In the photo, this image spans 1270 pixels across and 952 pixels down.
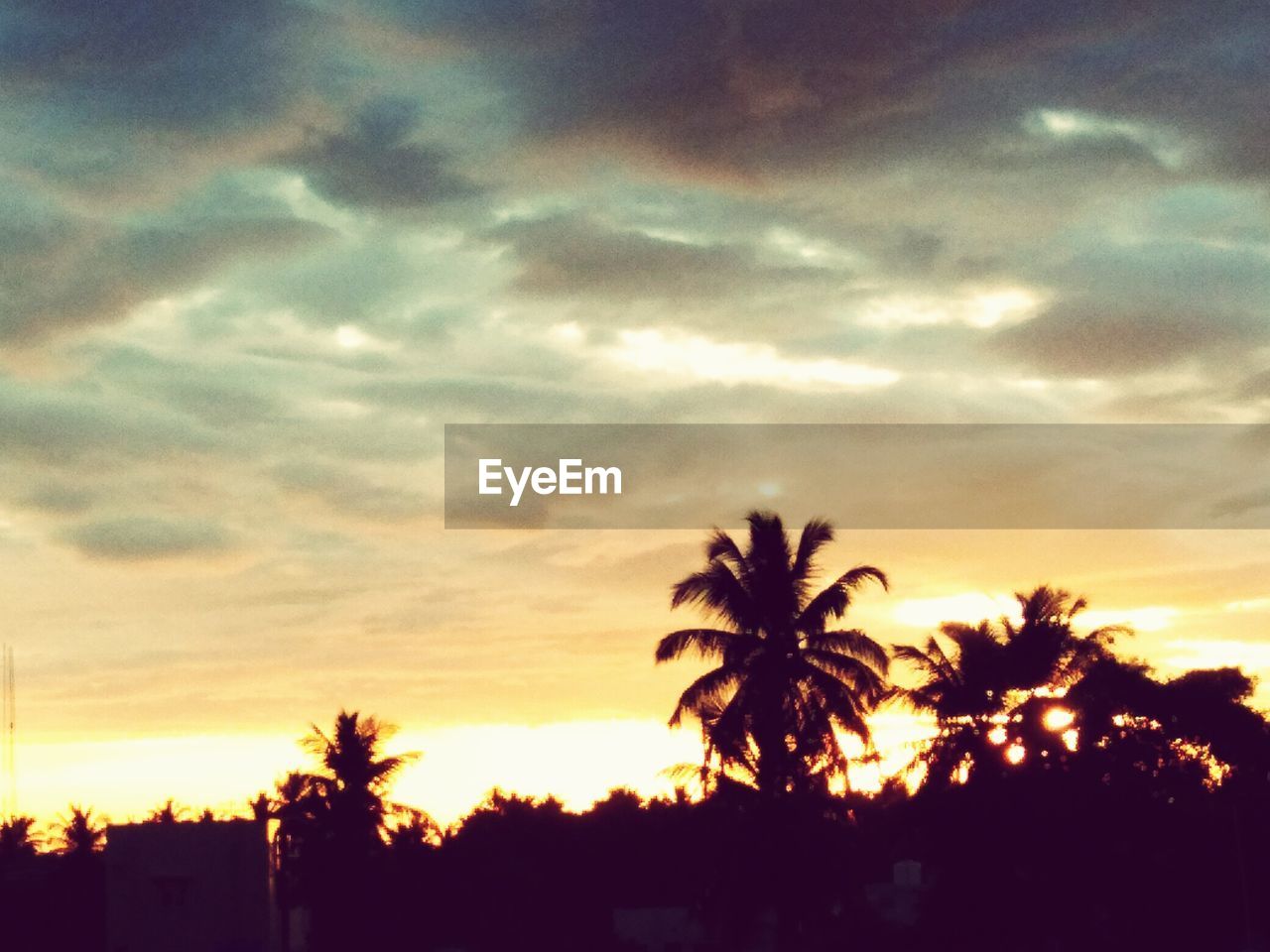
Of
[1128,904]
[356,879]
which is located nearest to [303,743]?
[356,879]

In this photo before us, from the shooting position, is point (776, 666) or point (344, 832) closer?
point (776, 666)

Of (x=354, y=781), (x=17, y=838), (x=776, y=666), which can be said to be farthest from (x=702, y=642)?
(x=17, y=838)

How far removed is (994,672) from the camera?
47594 millimetres

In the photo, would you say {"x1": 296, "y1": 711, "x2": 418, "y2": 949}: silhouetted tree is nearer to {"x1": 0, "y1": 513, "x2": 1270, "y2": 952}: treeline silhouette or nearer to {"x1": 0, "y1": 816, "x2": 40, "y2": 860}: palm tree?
{"x1": 0, "y1": 513, "x2": 1270, "y2": 952}: treeline silhouette

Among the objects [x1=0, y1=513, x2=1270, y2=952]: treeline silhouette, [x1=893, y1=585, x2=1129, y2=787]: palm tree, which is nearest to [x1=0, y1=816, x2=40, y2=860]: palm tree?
[x1=0, y1=513, x2=1270, y2=952]: treeline silhouette

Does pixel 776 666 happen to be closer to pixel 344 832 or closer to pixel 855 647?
pixel 855 647

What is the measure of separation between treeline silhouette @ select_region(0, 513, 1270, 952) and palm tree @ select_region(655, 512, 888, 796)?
51mm

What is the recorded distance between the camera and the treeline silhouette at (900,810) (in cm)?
4200

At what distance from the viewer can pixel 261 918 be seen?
6284cm

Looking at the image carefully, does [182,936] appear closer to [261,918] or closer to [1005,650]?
[261,918]

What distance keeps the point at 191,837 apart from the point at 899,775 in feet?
93.5

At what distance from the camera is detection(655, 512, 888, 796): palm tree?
41812 millimetres

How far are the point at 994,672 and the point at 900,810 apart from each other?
17.8 ft

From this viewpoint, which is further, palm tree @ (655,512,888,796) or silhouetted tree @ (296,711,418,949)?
silhouetted tree @ (296,711,418,949)
